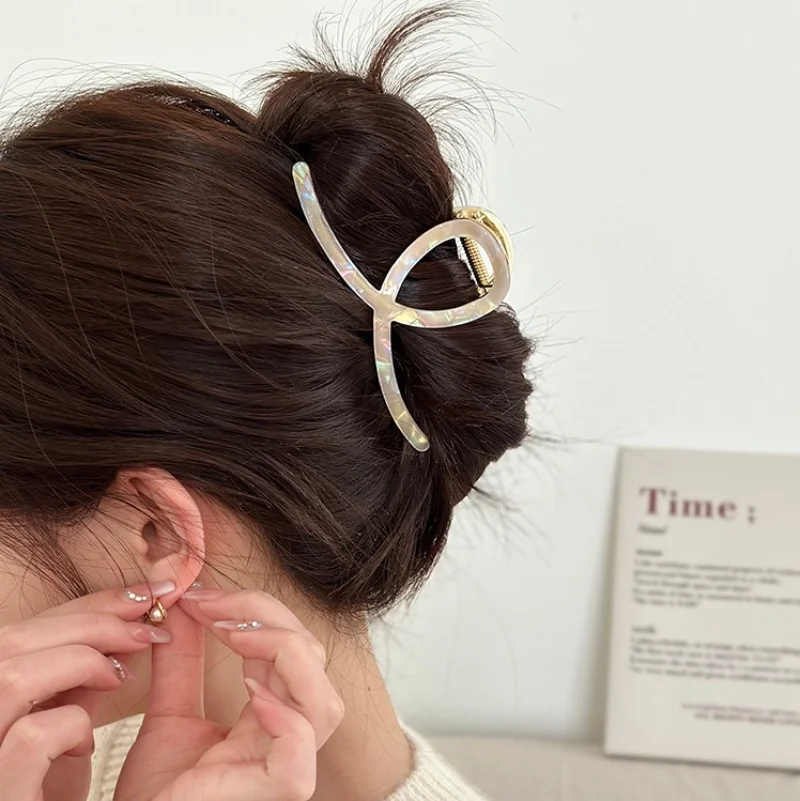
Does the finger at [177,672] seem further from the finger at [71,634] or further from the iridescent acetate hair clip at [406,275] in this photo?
the iridescent acetate hair clip at [406,275]

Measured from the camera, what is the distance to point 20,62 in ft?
3.51

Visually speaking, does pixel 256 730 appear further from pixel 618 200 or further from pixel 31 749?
pixel 618 200

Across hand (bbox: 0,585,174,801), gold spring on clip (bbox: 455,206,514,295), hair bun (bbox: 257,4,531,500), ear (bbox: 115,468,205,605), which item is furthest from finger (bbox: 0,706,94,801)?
gold spring on clip (bbox: 455,206,514,295)

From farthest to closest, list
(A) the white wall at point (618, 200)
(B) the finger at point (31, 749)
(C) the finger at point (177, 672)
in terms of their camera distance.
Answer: (A) the white wall at point (618, 200), (C) the finger at point (177, 672), (B) the finger at point (31, 749)

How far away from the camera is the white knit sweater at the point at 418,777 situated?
821 mm

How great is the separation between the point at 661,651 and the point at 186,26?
3.15ft

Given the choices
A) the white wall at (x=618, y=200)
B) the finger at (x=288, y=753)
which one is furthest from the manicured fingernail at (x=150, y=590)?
the white wall at (x=618, y=200)

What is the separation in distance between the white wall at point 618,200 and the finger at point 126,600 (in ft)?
1.98

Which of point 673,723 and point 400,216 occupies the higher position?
point 400,216

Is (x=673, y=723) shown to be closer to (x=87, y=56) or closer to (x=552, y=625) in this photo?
(x=552, y=625)

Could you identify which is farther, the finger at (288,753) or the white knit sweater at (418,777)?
the white knit sweater at (418,777)

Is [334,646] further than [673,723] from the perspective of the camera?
No

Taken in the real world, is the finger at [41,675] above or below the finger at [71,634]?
below

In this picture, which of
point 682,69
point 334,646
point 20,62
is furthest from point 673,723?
point 20,62
